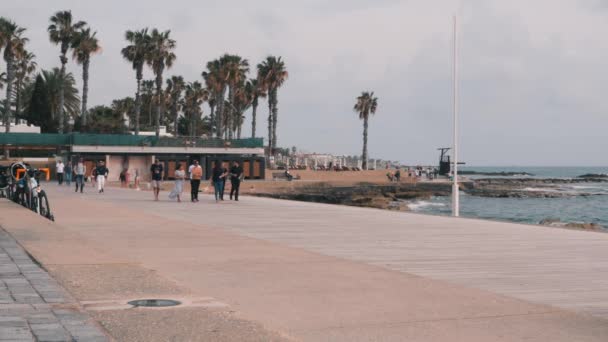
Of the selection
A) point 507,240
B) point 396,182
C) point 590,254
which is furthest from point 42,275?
point 396,182

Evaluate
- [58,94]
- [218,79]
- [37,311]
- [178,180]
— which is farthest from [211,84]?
[37,311]

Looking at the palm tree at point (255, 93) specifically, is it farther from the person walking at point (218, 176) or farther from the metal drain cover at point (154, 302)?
the metal drain cover at point (154, 302)

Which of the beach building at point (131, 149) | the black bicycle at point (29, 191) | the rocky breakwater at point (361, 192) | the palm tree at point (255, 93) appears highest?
the palm tree at point (255, 93)

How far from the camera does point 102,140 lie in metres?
73.6

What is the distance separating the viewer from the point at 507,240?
1582cm

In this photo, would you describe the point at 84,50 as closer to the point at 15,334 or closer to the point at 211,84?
the point at 211,84

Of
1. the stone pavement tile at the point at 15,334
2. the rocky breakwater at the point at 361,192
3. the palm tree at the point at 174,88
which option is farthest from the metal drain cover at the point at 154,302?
the palm tree at the point at 174,88

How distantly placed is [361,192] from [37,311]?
75.9 metres

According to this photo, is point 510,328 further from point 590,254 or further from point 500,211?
point 500,211

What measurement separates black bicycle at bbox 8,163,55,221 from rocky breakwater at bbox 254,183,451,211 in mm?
37934

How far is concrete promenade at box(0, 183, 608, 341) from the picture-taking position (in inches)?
271

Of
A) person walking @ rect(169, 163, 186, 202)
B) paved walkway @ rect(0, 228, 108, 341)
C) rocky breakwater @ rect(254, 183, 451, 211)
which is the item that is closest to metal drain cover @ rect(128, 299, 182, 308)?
paved walkway @ rect(0, 228, 108, 341)

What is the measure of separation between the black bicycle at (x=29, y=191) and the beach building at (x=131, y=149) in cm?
4675

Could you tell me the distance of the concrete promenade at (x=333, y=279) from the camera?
6879 mm
